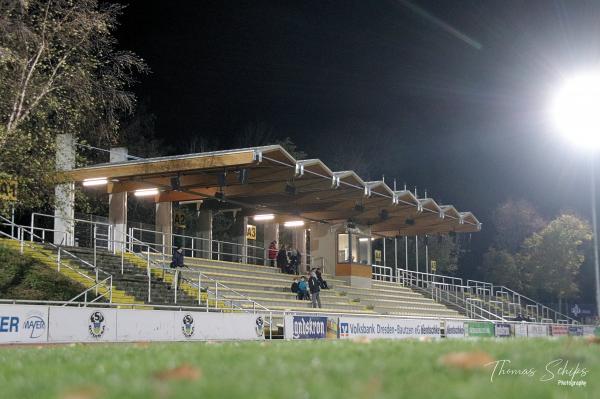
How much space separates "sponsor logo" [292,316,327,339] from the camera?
22.6 metres

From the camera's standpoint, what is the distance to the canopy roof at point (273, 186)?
91.7 feet

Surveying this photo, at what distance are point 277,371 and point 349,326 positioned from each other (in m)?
19.3

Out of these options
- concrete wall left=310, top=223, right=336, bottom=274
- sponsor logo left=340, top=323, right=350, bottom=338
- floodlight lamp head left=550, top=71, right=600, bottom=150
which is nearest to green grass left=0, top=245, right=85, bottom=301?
sponsor logo left=340, top=323, right=350, bottom=338

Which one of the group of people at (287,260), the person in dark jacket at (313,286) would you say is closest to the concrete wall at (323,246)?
the group of people at (287,260)

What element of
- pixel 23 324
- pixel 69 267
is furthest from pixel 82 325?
pixel 69 267

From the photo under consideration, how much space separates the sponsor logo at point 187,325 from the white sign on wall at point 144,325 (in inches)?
15.0

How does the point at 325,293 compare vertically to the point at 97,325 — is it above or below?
above

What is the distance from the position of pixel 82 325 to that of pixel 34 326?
1.28 meters

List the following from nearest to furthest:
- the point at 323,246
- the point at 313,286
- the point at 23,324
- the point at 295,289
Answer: the point at 23,324 → the point at 313,286 → the point at 295,289 → the point at 323,246

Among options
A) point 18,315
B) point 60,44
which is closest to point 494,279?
point 60,44

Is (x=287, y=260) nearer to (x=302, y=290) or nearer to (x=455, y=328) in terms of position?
(x=302, y=290)

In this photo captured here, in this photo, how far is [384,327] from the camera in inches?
1000

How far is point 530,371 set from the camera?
5.57 metres

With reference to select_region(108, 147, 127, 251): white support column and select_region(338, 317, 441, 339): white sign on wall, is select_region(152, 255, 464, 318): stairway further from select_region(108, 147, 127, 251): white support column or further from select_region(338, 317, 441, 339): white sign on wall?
select_region(338, 317, 441, 339): white sign on wall
